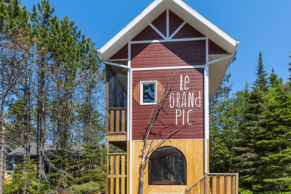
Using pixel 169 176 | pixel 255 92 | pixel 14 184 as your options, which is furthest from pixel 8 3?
pixel 255 92

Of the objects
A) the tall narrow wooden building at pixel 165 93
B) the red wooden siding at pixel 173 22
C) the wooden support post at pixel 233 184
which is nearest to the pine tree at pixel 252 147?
the tall narrow wooden building at pixel 165 93

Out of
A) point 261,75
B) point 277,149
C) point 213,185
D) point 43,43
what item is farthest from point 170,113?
point 261,75

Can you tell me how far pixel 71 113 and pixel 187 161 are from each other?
16.3m

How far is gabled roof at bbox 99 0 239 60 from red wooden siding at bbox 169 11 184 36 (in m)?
0.15

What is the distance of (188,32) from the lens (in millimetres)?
9828

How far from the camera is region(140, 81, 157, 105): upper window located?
9.73m

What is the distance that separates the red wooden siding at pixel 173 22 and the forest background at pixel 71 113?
32.0ft

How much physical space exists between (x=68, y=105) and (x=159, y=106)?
472 inches

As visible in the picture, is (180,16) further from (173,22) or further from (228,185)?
(228,185)

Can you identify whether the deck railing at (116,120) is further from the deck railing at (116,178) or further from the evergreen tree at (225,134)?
the evergreen tree at (225,134)

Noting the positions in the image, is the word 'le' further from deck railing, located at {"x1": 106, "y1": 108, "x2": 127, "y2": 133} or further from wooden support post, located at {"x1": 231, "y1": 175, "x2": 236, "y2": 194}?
wooden support post, located at {"x1": 231, "y1": 175, "x2": 236, "y2": 194}

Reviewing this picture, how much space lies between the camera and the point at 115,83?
1157 cm

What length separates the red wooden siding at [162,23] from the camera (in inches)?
393

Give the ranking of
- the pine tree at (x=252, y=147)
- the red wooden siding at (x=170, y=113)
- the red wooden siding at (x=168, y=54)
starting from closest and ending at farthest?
the red wooden siding at (x=170, y=113)
the red wooden siding at (x=168, y=54)
the pine tree at (x=252, y=147)
